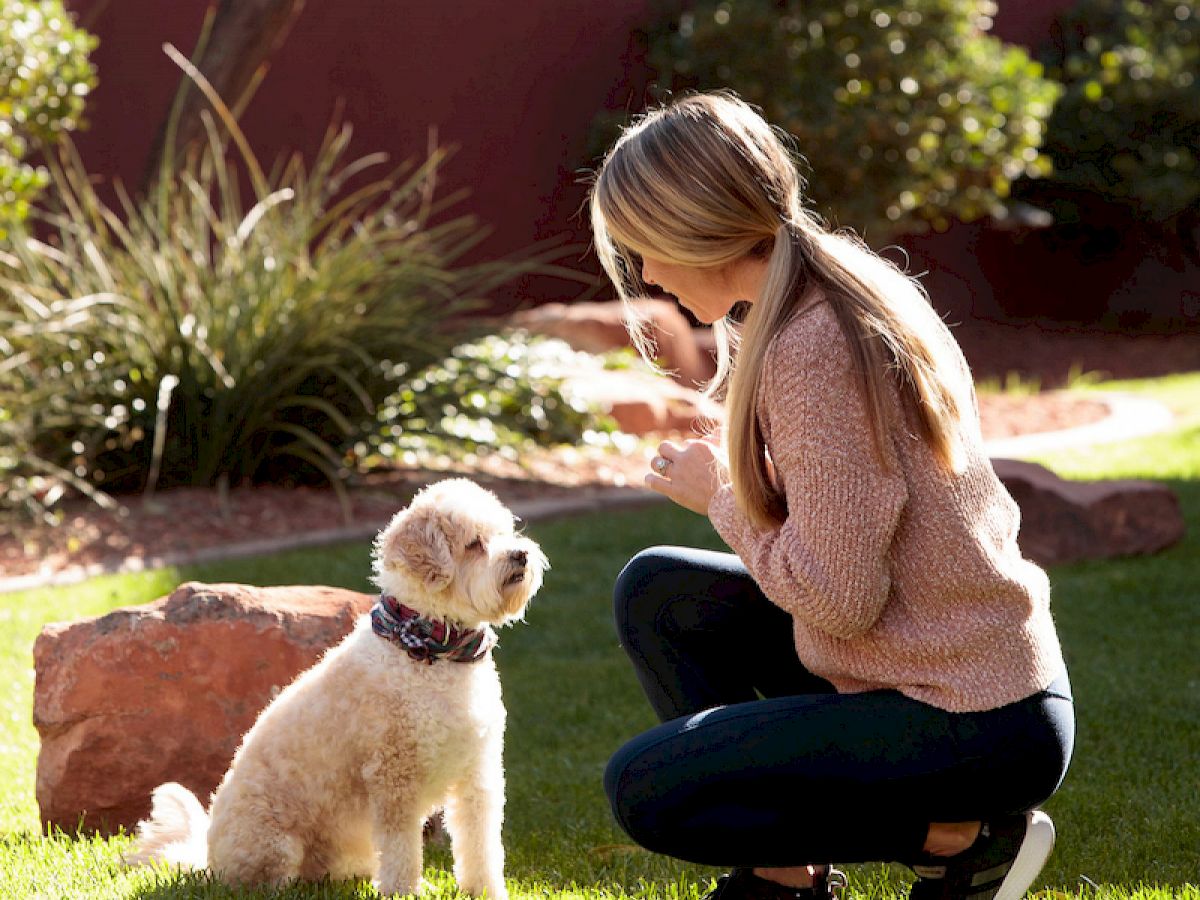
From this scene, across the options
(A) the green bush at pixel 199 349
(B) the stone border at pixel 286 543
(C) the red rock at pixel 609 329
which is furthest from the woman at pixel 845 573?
(C) the red rock at pixel 609 329

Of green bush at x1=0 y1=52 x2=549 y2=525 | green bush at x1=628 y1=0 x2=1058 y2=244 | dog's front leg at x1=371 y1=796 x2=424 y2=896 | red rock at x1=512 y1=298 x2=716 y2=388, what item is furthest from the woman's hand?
green bush at x1=628 y1=0 x2=1058 y2=244

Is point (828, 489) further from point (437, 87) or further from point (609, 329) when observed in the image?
point (437, 87)

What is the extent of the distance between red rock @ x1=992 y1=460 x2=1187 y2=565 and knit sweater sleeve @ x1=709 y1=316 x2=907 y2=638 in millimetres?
4126

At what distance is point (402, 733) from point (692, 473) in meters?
0.83

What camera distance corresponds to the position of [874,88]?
10992 mm

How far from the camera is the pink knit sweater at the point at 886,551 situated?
2.43 m

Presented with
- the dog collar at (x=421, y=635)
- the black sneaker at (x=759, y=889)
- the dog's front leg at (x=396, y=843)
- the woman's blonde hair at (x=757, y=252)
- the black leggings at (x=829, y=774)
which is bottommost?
the dog's front leg at (x=396, y=843)

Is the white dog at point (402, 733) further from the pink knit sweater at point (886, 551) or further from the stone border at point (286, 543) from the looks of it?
the stone border at point (286, 543)

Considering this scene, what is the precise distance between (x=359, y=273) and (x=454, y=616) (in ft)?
15.0

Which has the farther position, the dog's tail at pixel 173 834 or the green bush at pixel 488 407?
the green bush at pixel 488 407

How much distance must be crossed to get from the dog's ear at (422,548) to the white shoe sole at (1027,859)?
1.25 meters

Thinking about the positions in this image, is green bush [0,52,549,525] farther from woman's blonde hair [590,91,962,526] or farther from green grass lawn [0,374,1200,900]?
woman's blonde hair [590,91,962,526]

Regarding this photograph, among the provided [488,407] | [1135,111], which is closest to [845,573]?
[488,407]

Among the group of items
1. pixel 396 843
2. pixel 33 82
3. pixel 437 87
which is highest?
pixel 33 82
